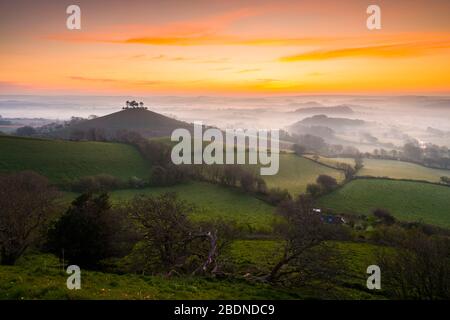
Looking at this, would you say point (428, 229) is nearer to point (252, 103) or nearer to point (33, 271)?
point (33, 271)

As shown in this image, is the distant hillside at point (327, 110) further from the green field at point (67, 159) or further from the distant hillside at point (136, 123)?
the green field at point (67, 159)

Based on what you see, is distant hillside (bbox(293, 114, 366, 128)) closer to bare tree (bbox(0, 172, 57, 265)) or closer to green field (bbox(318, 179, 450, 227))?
green field (bbox(318, 179, 450, 227))

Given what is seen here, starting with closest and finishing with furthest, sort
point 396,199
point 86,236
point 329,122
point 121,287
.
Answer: point 121,287 < point 86,236 < point 396,199 < point 329,122

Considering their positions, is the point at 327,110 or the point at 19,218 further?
the point at 327,110

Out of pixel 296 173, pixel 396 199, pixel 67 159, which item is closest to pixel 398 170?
pixel 396 199

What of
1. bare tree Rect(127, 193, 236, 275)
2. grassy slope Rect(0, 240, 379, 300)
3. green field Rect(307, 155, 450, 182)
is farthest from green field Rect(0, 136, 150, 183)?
green field Rect(307, 155, 450, 182)

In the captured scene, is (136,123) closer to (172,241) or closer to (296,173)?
(296,173)
